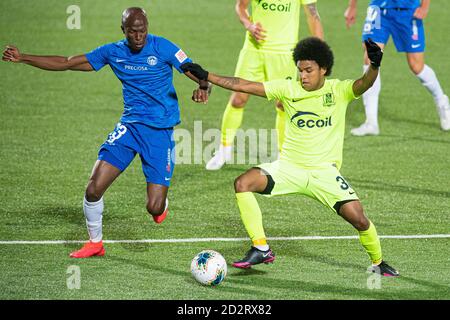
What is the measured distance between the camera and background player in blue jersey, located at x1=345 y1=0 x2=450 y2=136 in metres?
14.0

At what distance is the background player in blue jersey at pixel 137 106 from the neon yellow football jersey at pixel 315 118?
3.88 feet

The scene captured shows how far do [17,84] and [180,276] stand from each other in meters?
9.16

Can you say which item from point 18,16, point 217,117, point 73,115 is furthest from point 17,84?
point 18,16

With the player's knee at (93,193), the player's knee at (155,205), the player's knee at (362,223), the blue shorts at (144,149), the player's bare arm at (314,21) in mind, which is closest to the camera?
the player's knee at (362,223)

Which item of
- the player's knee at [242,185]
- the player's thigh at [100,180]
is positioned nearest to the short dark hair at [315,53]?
the player's knee at [242,185]

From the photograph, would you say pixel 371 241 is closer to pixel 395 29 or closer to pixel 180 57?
pixel 180 57

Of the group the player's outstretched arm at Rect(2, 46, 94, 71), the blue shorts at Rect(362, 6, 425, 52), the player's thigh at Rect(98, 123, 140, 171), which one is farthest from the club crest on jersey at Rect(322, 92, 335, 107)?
the blue shorts at Rect(362, 6, 425, 52)

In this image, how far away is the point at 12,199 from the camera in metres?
11.1

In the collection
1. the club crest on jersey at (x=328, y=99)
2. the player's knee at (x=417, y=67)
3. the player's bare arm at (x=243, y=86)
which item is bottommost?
the club crest on jersey at (x=328, y=99)

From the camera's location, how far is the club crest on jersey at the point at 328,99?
8.60m

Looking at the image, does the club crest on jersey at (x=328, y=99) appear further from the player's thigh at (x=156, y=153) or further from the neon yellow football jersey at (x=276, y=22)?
the neon yellow football jersey at (x=276, y=22)
